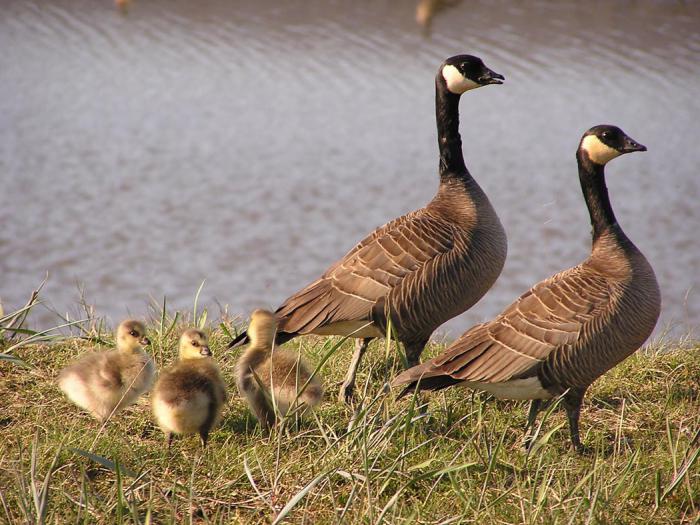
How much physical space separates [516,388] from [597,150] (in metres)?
1.37

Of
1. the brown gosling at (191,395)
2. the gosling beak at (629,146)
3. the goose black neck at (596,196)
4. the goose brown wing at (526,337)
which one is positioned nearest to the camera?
the brown gosling at (191,395)

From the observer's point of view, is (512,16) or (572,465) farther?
(512,16)

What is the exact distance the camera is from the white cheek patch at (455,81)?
5691 mm

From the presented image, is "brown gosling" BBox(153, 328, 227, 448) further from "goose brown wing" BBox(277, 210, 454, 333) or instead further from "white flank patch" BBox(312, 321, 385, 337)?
"white flank patch" BBox(312, 321, 385, 337)

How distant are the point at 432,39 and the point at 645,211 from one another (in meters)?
6.99

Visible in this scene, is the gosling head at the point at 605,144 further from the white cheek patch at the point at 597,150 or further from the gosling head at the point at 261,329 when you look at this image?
the gosling head at the point at 261,329

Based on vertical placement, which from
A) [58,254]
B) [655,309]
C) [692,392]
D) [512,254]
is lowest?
[58,254]

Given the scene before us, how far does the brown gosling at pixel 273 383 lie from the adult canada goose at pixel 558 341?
17.4 inches

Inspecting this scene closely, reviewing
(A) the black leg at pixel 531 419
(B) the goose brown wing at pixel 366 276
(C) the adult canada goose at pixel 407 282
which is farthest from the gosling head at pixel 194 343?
(A) the black leg at pixel 531 419

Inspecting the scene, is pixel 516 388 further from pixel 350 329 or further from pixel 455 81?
pixel 455 81

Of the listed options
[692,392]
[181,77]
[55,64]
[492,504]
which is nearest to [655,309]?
[692,392]

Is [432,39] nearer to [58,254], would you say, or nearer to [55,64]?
[55,64]

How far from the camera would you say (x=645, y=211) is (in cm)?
1066

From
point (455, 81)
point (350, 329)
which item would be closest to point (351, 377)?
point (350, 329)
